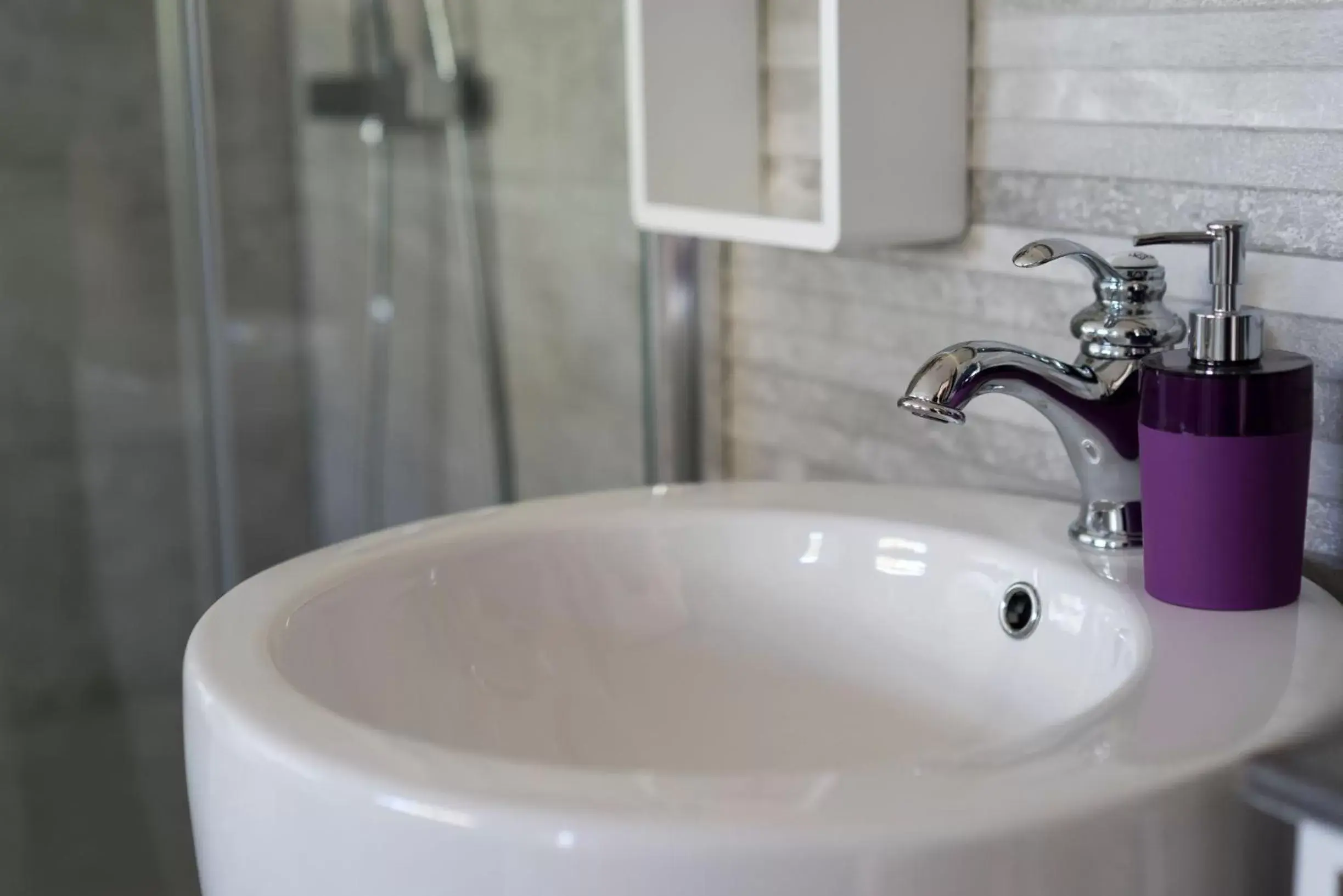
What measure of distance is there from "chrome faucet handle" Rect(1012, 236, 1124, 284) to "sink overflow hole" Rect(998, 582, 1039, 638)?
17cm

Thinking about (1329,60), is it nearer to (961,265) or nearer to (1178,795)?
(961,265)

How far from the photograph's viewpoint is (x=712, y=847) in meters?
0.47

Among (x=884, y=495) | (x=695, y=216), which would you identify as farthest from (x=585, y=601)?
(x=695, y=216)

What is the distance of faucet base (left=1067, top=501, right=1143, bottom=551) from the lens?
2.58 ft

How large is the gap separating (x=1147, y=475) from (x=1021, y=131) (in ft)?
1.04

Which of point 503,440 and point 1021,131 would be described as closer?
point 1021,131

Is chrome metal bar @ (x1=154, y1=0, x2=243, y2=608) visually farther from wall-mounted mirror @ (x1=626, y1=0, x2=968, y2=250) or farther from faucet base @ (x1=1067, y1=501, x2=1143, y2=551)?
faucet base @ (x1=1067, y1=501, x2=1143, y2=551)

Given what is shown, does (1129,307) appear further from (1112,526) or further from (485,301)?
(485,301)

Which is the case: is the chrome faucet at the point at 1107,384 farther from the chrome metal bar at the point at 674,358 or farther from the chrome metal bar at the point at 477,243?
the chrome metal bar at the point at 477,243

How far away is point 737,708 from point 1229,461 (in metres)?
0.32

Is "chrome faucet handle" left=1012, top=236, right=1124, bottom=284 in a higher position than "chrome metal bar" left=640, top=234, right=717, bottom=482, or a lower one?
higher

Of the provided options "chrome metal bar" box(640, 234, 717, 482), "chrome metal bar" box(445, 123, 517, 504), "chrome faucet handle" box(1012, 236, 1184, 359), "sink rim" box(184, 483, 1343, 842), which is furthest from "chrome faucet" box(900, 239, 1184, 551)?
"chrome metal bar" box(445, 123, 517, 504)

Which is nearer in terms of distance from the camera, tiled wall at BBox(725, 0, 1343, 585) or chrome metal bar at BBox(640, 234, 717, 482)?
tiled wall at BBox(725, 0, 1343, 585)

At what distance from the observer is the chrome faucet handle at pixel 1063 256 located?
0.74 m
